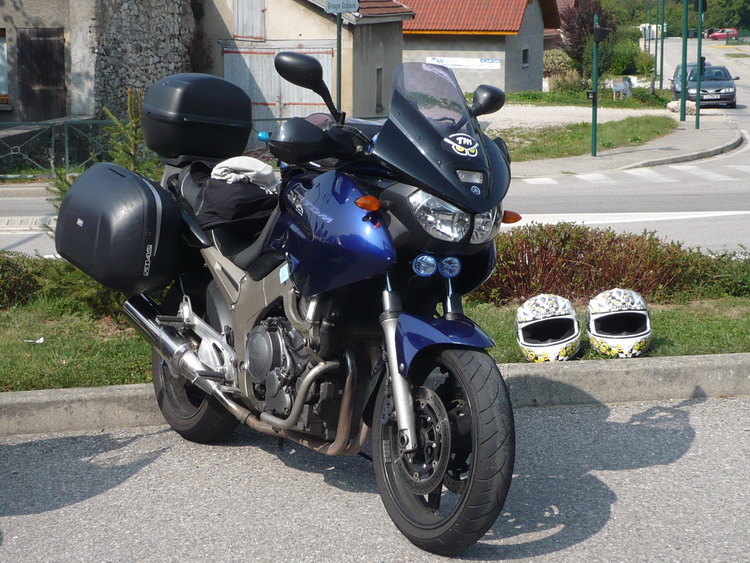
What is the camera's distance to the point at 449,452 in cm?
352

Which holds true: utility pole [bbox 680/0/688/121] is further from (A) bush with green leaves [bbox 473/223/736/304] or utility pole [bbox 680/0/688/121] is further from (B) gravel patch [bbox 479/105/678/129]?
(A) bush with green leaves [bbox 473/223/736/304]

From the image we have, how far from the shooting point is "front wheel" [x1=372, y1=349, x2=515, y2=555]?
11.3 ft

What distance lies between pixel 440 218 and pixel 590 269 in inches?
147

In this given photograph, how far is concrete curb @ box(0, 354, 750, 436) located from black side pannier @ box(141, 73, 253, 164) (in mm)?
1216

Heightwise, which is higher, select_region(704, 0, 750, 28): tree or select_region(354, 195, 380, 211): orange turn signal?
select_region(704, 0, 750, 28): tree

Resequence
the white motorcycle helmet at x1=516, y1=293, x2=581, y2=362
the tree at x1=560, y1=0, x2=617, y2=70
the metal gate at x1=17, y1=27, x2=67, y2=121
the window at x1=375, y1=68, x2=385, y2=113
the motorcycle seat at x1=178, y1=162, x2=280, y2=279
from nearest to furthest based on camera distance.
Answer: the motorcycle seat at x1=178, y1=162, x2=280, y2=279, the white motorcycle helmet at x1=516, y1=293, x2=581, y2=362, the metal gate at x1=17, y1=27, x2=67, y2=121, the window at x1=375, y1=68, x2=385, y2=113, the tree at x1=560, y1=0, x2=617, y2=70

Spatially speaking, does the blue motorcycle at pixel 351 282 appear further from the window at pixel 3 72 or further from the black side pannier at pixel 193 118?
the window at pixel 3 72

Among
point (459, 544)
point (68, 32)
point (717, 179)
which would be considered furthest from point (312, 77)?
point (68, 32)

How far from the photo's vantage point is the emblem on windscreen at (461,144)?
3.52 metres

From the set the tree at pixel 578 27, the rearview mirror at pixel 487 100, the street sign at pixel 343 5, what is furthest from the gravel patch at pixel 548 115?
the rearview mirror at pixel 487 100

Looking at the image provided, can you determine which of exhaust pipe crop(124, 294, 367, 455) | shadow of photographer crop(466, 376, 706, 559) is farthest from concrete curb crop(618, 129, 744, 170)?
exhaust pipe crop(124, 294, 367, 455)

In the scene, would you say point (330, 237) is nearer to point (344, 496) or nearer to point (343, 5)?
point (344, 496)

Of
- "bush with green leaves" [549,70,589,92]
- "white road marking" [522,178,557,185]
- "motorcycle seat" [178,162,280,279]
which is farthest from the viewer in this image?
"bush with green leaves" [549,70,589,92]

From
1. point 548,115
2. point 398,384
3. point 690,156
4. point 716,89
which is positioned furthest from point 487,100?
point 716,89
